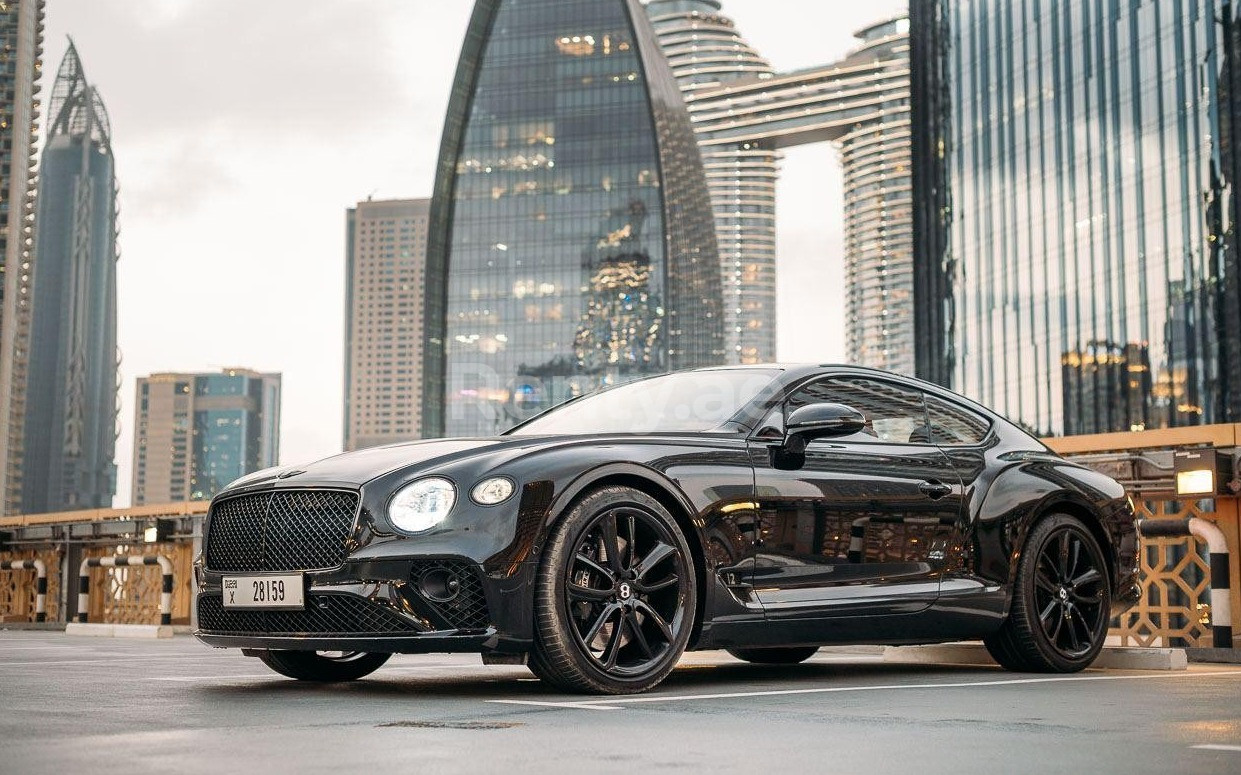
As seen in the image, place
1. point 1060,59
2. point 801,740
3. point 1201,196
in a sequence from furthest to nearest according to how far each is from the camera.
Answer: point 1060,59 → point 1201,196 → point 801,740

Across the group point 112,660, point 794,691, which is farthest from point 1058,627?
point 112,660

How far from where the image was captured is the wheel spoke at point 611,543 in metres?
5.25

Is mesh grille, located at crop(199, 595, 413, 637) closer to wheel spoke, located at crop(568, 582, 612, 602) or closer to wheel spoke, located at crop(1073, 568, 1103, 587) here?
wheel spoke, located at crop(568, 582, 612, 602)

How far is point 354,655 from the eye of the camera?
640 centimetres

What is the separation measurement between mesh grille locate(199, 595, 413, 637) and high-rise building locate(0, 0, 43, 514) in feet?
458

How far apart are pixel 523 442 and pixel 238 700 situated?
4.68 feet

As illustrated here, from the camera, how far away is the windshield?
617 centimetres

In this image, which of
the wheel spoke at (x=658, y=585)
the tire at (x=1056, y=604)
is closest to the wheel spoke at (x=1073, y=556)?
the tire at (x=1056, y=604)

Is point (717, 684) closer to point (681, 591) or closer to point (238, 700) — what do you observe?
point (681, 591)

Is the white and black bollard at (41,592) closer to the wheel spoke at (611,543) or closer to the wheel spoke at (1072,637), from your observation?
the wheel spoke at (1072,637)

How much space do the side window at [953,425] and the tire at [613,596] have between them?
201 cm

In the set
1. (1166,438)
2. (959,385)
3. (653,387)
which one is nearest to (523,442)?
(653,387)

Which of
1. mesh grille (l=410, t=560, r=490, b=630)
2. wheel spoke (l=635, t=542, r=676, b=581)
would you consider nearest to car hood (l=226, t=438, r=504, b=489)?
mesh grille (l=410, t=560, r=490, b=630)

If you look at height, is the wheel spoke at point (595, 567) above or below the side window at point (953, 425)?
below
